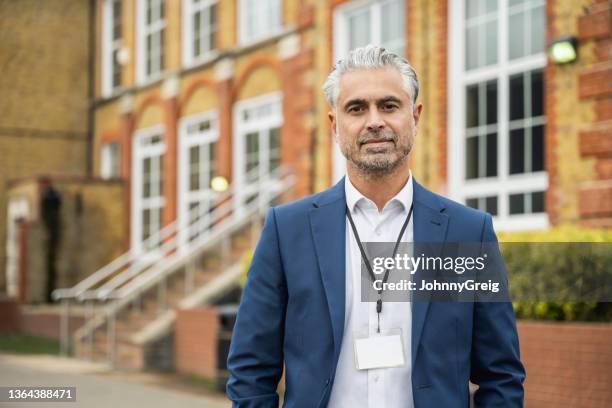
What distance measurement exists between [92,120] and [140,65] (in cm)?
295

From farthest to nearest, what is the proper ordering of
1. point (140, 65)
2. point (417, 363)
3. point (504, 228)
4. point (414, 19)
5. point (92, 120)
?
point (92, 120) < point (140, 65) < point (414, 19) < point (504, 228) < point (417, 363)

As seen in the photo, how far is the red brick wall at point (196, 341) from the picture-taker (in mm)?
12078

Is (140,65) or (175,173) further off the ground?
(140,65)

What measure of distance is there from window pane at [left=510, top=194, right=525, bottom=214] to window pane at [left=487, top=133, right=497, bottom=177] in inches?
18.3

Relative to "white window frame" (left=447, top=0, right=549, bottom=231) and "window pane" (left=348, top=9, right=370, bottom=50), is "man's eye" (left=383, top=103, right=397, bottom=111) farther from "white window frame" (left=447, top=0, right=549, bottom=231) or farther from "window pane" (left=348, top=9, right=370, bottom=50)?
"window pane" (left=348, top=9, right=370, bottom=50)

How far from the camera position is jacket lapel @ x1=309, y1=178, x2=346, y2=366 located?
102 inches

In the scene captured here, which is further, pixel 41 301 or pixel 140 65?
pixel 140 65

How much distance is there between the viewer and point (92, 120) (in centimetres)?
2411

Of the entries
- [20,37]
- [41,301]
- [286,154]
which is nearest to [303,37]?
[286,154]

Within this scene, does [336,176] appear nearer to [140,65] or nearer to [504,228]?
[504,228]

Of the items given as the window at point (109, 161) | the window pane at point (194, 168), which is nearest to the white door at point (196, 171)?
the window pane at point (194, 168)

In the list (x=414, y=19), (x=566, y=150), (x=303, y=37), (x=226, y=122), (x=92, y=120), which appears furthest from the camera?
(x=92, y=120)

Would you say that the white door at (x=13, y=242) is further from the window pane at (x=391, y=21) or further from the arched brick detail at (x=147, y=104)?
the window pane at (x=391, y=21)

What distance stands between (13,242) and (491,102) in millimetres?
14009
